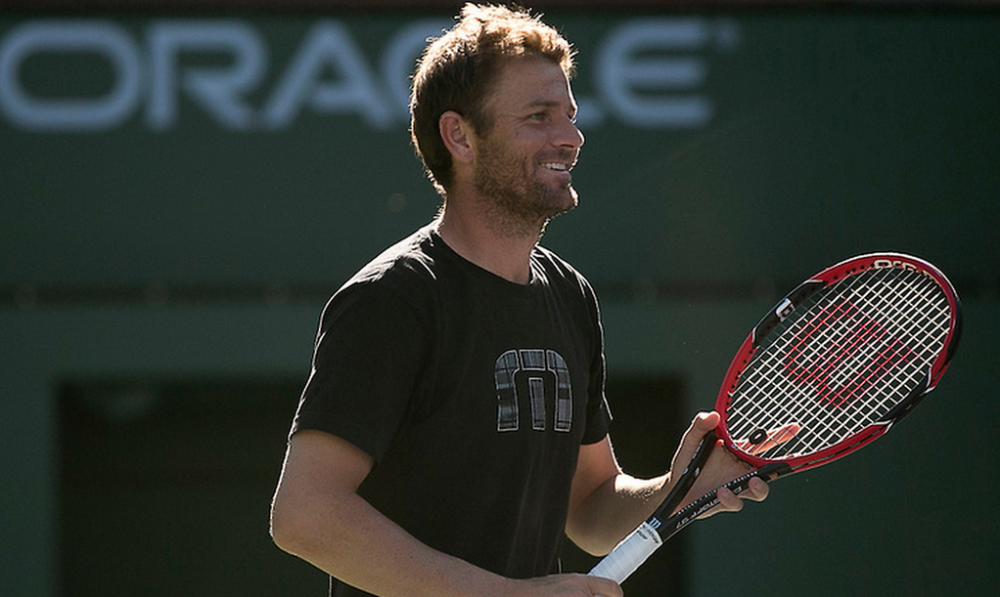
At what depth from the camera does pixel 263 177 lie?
5906 mm

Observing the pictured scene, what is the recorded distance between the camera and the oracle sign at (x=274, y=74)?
5.88m

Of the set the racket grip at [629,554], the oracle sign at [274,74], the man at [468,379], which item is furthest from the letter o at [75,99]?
the racket grip at [629,554]

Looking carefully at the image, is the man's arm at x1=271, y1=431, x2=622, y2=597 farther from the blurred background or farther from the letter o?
the letter o

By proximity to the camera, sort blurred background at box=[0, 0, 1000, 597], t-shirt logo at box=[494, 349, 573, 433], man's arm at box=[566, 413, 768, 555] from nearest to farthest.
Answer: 1. t-shirt logo at box=[494, 349, 573, 433]
2. man's arm at box=[566, 413, 768, 555]
3. blurred background at box=[0, 0, 1000, 597]

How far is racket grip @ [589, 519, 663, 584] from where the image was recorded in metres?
2.50

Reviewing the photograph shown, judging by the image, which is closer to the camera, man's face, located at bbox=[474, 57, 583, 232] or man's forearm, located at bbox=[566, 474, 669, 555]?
man's face, located at bbox=[474, 57, 583, 232]

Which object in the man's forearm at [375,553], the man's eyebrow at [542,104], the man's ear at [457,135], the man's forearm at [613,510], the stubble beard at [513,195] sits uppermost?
the man's eyebrow at [542,104]

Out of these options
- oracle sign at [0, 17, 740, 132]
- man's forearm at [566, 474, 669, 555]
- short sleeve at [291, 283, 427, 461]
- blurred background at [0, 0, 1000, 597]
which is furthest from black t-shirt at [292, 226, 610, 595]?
oracle sign at [0, 17, 740, 132]

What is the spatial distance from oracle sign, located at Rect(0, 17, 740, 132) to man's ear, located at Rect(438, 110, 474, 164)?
3.39 meters

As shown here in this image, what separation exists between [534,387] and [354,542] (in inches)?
17.9

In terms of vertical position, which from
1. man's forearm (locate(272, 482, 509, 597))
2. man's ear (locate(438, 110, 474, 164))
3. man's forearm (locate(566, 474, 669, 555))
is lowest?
man's forearm (locate(566, 474, 669, 555))

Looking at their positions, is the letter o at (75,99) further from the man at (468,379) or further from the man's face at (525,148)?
the man's face at (525,148)

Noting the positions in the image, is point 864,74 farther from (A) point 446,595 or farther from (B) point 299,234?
(A) point 446,595

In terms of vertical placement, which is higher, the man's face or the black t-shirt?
the man's face
